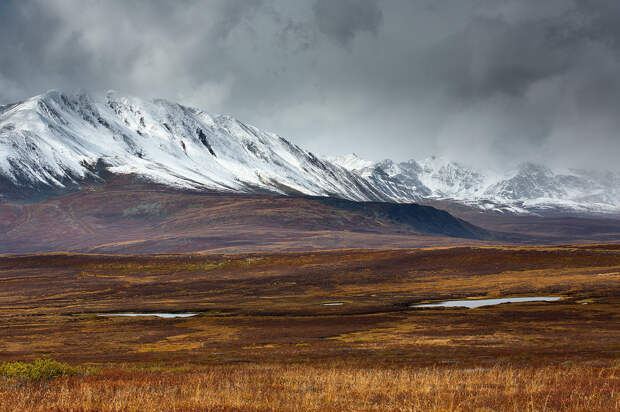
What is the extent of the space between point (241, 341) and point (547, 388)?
38.8 m

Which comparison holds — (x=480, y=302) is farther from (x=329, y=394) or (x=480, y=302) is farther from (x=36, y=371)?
(x=36, y=371)

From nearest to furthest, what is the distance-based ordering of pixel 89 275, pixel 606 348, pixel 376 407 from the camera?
pixel 376 407, pixel 606 348, pixel 89 275

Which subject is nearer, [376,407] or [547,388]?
[376,407]

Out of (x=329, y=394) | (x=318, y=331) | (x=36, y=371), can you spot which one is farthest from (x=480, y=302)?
(x=36, y=371)

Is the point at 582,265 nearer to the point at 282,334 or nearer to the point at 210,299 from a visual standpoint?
the point at 210,299

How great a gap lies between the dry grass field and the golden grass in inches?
3.6

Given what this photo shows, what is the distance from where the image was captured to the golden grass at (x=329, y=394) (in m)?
14.6

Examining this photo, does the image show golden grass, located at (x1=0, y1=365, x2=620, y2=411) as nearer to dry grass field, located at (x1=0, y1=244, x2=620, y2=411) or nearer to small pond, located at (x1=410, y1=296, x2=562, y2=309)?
dry grass field, located at (x1=0, y1=244, x2=620, y2=411)


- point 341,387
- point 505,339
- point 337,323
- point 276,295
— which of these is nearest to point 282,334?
point 337,323

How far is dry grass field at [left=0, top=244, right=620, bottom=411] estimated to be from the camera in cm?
1711

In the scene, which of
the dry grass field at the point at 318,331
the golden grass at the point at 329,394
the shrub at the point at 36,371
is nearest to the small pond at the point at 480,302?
the dry grass field at the point at 318,331

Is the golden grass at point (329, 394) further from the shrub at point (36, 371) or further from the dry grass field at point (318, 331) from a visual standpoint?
the shrub at point (36, 371)

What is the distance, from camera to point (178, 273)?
522 ft

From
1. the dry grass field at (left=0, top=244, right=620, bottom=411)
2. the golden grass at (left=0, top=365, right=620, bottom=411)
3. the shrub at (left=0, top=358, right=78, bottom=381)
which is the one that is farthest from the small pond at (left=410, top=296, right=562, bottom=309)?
the shrub at (left=0, top=358, right=78, bottom=381)
